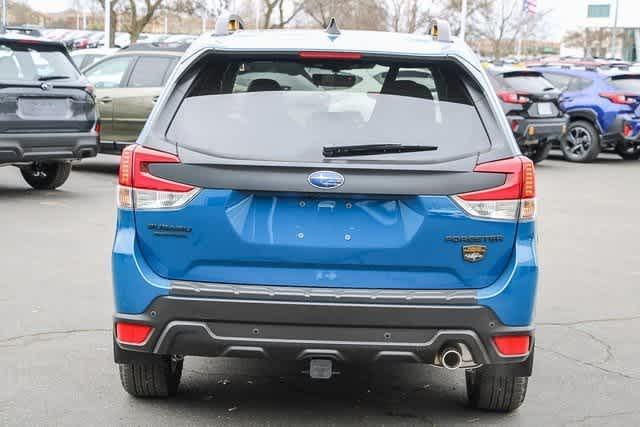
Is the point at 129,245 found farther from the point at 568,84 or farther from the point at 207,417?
the point at 568,84

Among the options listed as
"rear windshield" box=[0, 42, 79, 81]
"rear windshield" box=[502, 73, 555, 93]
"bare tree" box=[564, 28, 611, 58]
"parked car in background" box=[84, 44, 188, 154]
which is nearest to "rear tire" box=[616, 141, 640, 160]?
"rear windshield" box=[502, 73, 555, 93]

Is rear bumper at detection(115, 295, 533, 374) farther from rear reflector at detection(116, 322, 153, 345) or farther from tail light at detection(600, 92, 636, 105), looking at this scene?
tail light at detection(600, 92, 636, 105)

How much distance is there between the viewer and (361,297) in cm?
436

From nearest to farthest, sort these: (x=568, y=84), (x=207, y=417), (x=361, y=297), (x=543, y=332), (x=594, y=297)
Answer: (x=361, y=297) → (x=207, y=417) → (x=543, y=332) → (x=594, y=297) → (x=568, y=84)

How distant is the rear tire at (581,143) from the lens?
20797 mm

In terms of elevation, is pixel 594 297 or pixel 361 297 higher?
pixel 361 297

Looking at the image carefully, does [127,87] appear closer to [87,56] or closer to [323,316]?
[87,56]

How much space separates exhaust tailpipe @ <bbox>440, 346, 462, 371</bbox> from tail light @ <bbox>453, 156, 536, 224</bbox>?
553mm

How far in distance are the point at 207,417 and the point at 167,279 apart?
841 millimetres

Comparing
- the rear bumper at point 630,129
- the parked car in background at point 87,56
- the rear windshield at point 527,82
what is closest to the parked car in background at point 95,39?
the parked car in background at point 87,56

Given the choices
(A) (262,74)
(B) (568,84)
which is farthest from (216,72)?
(B) (568,84)

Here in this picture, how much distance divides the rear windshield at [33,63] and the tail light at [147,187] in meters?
8.05

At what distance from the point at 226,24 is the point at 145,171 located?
965mm

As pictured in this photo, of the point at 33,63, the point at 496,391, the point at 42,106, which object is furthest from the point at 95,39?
the point at 496,391
